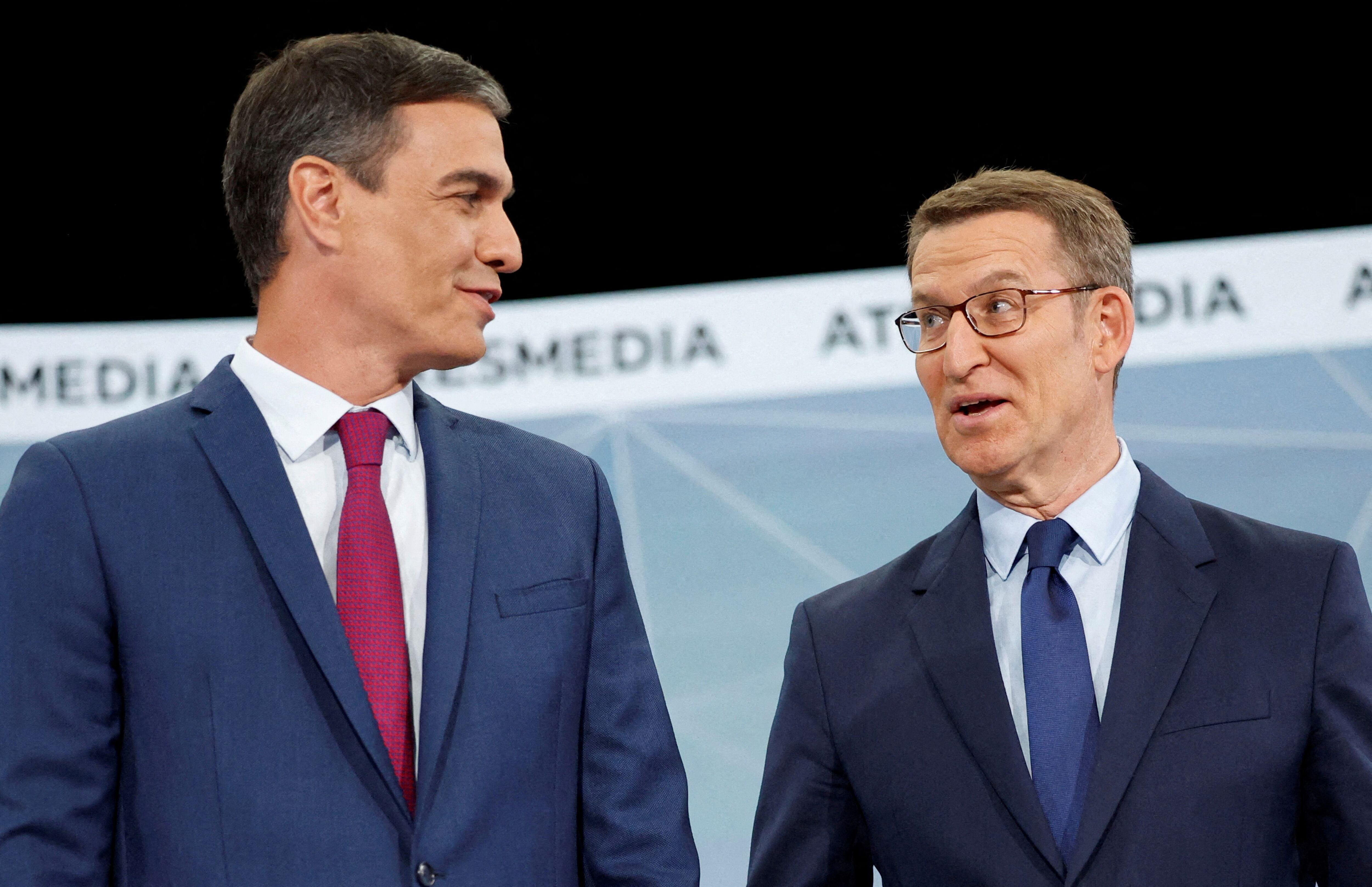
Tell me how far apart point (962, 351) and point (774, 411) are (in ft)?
5.03

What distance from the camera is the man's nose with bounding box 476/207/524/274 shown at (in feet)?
6.29

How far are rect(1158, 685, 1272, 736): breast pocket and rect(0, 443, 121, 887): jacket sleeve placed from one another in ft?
4.31

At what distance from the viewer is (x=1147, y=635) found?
1.91 metres

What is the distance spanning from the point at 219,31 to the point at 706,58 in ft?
4.23

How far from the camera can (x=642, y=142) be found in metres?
3.71

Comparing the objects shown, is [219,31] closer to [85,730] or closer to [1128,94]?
[1128,94]

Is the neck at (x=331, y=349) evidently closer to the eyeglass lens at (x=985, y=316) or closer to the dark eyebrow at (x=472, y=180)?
the dark eyebrow at (x=472, y=180)

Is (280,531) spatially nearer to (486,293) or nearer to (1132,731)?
(486,293)

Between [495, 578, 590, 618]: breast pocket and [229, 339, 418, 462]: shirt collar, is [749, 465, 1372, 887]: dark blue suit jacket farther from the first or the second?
[229, 339, 418, 462]: shirt collar

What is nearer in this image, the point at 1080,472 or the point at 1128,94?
the point at 1080,472

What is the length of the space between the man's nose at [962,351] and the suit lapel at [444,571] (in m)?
0.72

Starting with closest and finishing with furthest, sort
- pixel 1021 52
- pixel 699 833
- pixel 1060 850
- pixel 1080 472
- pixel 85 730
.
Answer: pixel 85 730 < pixel 1060 850 < pixel 1080 472 < pixel 699 833 < pixel 1021 52

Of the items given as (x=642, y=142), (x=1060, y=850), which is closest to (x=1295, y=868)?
(x=1060, y=850)

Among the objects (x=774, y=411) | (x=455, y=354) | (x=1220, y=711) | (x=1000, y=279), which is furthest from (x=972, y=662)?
(x=774, y=411)
